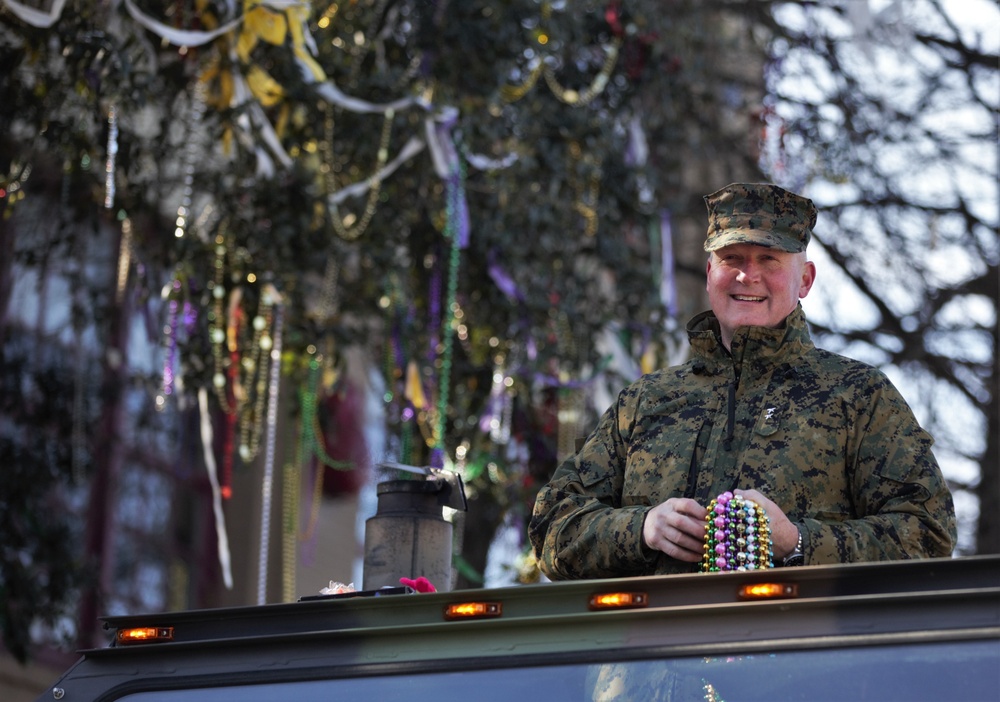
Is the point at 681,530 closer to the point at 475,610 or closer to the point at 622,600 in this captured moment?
the point at 622,600

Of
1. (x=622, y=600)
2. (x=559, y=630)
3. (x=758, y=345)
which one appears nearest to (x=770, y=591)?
(x=622, y=600)

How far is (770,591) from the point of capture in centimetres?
296

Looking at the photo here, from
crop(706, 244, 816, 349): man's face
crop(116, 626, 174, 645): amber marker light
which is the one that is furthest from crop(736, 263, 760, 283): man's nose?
crop(116, 626, 174, 645): amber marker light

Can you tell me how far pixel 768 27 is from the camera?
13.1 m

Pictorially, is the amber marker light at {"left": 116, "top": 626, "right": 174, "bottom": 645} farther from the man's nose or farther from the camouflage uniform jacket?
the man's nose

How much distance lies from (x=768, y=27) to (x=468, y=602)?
1058 centimetres

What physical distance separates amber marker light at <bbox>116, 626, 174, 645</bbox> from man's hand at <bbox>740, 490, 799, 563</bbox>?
1.20m

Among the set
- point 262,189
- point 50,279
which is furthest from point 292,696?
point 50,279

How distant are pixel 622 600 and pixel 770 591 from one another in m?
0.28

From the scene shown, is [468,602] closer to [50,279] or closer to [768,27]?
[50,279]

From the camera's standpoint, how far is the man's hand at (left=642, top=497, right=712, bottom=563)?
11.2ft

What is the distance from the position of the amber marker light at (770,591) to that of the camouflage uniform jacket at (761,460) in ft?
1.48

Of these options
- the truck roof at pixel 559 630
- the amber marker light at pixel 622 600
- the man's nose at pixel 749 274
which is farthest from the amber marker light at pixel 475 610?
the man's nose at pixel 749 274

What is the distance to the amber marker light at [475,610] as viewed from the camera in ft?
10.3
